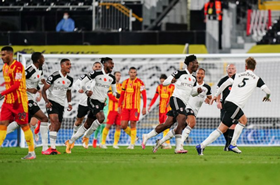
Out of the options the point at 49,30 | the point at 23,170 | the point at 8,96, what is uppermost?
the point at 49,30

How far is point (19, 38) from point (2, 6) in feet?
8.09

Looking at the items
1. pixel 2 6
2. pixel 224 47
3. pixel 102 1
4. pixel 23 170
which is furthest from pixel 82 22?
pixel 23 170

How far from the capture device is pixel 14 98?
11.1 metres

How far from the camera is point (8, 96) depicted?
36.4 feet

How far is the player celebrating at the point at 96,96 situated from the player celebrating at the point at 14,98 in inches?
128

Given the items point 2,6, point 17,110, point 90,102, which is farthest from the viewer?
point 2,6

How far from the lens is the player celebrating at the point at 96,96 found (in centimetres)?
1438

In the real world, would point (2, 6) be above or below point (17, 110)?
above

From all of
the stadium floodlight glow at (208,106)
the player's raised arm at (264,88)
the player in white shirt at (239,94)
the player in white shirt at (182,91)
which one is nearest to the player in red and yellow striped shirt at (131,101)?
the stadium floodlight glow at (208,106)

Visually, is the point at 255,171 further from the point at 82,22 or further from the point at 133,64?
the point at 82,22

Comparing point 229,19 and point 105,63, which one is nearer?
point 105,63

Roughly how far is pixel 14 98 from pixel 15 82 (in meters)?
0.31

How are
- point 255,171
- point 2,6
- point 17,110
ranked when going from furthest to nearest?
1. point 2,6
2. point 17,110
3. point 255,171

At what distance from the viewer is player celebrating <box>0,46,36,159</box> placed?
11.0 m
